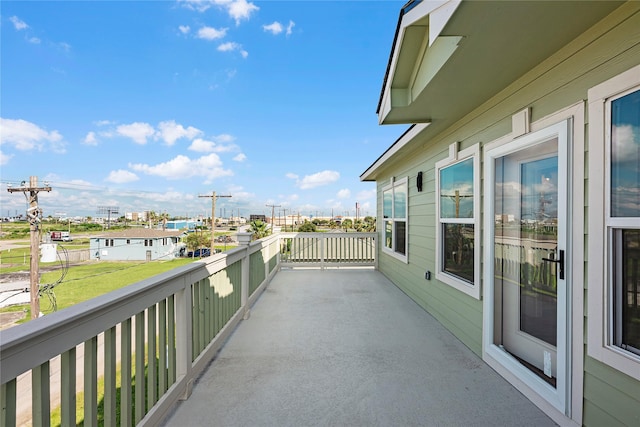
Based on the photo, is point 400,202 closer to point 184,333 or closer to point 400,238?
point 400,238

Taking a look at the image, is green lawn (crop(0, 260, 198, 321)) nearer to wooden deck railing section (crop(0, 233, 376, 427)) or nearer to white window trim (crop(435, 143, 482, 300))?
wooden deck railing section (crop(0, 233, 376, 427))

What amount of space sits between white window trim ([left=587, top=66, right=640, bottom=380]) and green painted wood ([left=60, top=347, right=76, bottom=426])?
246 centimetres

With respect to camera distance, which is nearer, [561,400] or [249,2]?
[561,400]

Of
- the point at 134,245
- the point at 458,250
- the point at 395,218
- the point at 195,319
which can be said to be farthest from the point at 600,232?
the point at 134,245

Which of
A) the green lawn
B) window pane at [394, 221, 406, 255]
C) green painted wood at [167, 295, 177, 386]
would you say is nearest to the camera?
green painted wood at [167, 295, 177, 386]

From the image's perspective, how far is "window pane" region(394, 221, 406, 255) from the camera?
17.8 feet

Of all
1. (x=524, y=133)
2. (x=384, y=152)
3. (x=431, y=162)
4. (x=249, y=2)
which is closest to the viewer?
(x=524, y=133)

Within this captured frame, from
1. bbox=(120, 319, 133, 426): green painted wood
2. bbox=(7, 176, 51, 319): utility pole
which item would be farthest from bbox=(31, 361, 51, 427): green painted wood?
bbox=(7, 176, 51, 319): utility pole

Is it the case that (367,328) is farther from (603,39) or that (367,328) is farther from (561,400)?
(603,39)

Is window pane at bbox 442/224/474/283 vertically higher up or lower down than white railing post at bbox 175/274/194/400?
higher up

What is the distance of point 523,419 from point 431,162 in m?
2.96

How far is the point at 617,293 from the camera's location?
1.53m

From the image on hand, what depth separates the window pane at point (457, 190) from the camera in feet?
10.1

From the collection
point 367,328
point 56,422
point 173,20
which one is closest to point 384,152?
point 367,328
